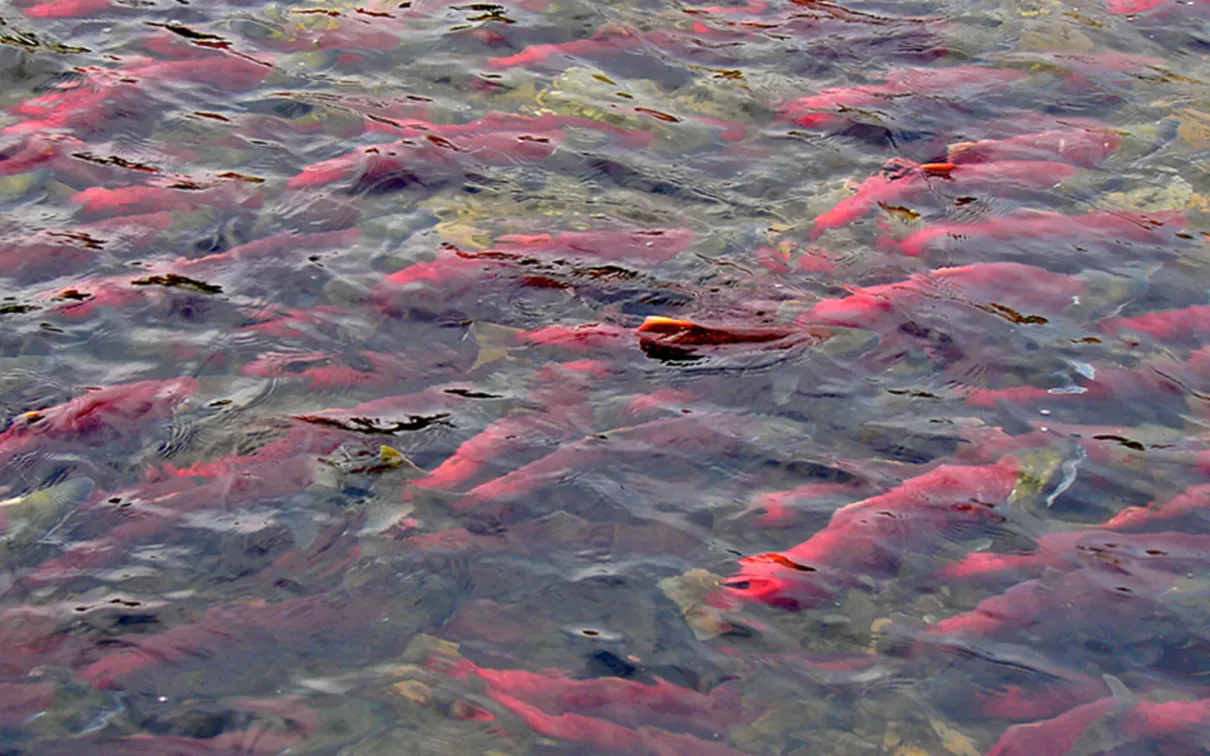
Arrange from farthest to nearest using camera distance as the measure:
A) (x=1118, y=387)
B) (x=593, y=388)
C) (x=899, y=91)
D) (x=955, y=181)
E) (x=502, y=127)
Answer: (x=899, y=91) → (x=502, y=127) → (x=955, y=181) → (x=1118, y=387) → (x=593, y=388)

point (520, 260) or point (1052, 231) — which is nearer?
point (520, 260)

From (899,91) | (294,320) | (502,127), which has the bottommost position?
(294,320)

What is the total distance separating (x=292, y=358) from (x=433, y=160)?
5.42 ft

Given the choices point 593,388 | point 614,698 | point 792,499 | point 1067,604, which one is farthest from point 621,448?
point 1067,604

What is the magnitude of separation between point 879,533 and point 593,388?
1.29 meters

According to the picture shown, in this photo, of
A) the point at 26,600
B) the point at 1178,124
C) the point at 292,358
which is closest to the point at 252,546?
the point at 26,600

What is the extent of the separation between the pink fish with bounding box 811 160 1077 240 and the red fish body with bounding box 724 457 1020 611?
196 centimetres

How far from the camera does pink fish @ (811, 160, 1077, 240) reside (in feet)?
19.5

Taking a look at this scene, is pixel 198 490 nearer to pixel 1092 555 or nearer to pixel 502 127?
A: pixel 502 127

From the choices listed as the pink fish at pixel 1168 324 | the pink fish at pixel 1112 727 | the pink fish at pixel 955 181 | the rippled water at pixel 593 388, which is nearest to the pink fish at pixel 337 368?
the rippled water at pixel 593 388

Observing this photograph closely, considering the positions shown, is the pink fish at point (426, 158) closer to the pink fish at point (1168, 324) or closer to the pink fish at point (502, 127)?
the pink fish at point (502, 127)

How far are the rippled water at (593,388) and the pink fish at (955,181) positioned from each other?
3 cm

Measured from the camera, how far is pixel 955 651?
378cm

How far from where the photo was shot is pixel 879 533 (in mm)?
4125
